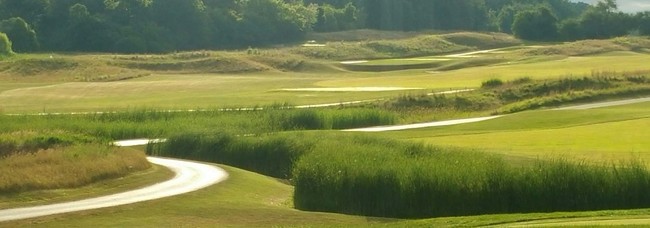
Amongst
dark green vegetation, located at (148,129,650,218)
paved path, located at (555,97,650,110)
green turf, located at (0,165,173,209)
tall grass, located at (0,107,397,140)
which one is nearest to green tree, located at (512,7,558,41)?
paved path, located at (555,97,650,110)

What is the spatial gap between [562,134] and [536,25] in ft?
336

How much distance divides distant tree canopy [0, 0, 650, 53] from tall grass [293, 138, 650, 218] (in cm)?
8930

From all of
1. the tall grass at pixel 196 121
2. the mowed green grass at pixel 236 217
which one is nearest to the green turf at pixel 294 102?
the mowed green grass at pixel 236 217

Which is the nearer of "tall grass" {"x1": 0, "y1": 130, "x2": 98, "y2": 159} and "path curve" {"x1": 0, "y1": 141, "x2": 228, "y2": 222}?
"path curve" {"x1": 0, "y1": 141, "x2": 228, "y2": 222}

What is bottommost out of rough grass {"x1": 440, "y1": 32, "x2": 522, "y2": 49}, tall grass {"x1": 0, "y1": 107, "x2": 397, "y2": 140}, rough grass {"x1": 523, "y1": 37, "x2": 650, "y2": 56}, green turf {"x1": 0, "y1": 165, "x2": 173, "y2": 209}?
rough grass {"x1": 440, "y1": 32, "x2": 522, "y2": 49}

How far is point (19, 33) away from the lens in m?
115

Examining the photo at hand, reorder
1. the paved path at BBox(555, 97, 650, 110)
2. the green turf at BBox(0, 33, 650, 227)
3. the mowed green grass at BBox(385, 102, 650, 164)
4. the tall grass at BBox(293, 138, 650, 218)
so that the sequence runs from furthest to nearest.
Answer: the paved path at BBox(555, 97, 650, 110), the mowed green grass at BBox(385, 102, 650, 164), the tall grass at BBox(293, 138, 650, 218), the green turf at BBox(0, 33, 650, 227)

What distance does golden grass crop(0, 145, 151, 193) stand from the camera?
93.9 feet

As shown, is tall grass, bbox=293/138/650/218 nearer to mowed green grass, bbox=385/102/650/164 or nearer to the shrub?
mowed green grass, bbox=385/102/650/164

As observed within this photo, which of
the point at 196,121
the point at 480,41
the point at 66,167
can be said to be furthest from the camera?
the point at 480,41

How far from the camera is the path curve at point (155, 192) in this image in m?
25.6

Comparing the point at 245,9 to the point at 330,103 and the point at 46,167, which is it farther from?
the point at 46,167

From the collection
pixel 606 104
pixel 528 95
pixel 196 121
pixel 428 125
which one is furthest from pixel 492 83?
pixel 196 121

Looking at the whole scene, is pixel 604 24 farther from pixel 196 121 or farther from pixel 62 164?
pixel 62 164
